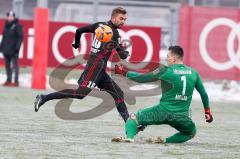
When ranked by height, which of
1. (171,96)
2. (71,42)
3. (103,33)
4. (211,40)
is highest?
(103,33)

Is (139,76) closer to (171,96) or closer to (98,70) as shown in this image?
(171,96)

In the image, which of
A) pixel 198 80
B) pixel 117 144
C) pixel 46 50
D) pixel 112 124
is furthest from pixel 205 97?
pixel 46 50

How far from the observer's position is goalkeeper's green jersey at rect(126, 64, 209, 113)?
1107 cm

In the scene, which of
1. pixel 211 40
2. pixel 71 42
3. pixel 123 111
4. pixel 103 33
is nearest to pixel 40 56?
pixel 71 42

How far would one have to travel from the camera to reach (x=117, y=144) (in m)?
10.8

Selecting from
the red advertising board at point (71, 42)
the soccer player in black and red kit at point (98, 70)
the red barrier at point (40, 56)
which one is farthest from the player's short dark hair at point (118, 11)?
the red advertising board at point (71, 42)

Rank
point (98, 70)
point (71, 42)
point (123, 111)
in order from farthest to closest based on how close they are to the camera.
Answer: point (71, 42) → point (123, 111) → point (98, 70)

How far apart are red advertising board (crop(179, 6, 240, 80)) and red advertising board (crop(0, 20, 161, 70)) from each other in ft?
2.71

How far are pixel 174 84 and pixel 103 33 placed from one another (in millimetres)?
1856

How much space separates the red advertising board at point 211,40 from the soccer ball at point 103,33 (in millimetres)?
11491

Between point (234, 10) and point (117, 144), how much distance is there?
45.6 ft

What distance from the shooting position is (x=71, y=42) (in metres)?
24.4

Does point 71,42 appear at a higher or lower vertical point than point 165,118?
lower

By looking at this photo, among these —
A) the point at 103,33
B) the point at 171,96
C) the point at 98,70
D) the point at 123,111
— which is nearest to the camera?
the point at 171,96
